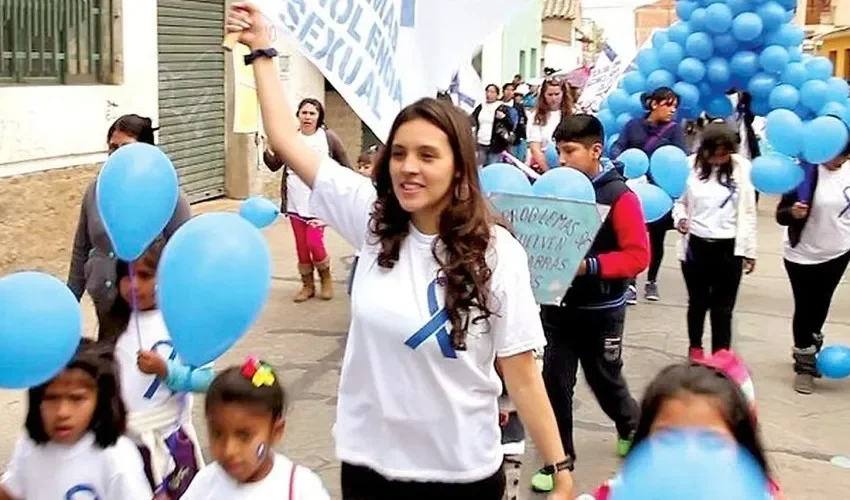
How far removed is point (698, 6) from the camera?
1156 centimetres

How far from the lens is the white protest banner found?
131 inches

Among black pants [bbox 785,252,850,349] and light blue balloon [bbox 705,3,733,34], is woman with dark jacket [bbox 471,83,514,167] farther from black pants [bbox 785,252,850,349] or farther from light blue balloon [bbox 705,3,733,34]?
black pants [bbox 785,252,850,349]

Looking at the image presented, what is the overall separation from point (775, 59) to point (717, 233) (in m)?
5.08

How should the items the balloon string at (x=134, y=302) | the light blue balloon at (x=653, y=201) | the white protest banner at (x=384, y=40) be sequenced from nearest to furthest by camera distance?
1. the white protest banner at (x=384, y=40)
2. the balloon string at (x=134, y=302)
3. the light blue balloon at (x=653, y=201)

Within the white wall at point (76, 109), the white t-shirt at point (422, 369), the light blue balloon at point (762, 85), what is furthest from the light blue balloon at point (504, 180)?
the light blue balloon at point (762, 85)

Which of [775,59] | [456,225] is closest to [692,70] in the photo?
[775,59]

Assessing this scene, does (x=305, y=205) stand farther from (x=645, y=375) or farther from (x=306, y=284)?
(x=645, y=375)

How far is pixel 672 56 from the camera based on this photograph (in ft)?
37.7

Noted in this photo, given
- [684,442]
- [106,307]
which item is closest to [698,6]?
[106,307]

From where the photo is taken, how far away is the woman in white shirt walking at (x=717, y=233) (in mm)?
6609

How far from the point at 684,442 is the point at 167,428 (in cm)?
210

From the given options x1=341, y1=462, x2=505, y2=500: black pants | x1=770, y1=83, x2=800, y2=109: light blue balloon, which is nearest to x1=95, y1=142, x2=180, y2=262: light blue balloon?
x1=341, y1=462, x2=505, y2=500: black pants

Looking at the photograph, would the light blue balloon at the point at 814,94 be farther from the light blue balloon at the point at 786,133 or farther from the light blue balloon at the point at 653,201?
the light blue balloon at the point at 653,201

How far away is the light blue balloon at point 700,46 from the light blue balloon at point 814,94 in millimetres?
1027
